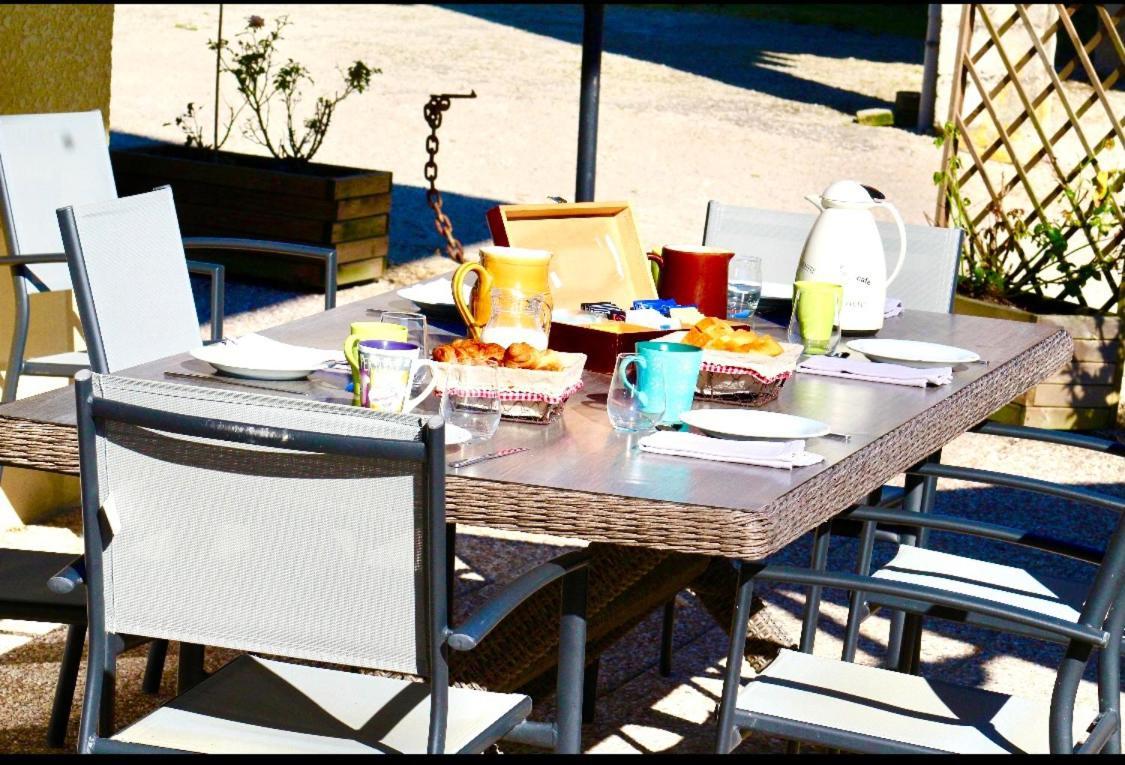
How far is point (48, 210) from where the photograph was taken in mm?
3621

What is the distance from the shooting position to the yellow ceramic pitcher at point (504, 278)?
244 centimetres

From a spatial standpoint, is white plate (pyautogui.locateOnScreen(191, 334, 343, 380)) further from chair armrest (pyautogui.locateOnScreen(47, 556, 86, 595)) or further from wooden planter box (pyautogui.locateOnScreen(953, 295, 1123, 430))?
wooden planter box (pyautogui.locateOnScreen(953, 295, 1123, 430))

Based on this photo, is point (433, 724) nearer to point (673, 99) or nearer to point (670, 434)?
point (670, 434)

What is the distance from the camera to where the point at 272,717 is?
6.14 feet

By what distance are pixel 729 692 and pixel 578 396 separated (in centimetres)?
50

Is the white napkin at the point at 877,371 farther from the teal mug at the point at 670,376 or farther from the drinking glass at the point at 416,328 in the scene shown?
the drinking glass at the point at 416,328

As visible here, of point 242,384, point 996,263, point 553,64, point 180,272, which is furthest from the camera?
point 553,64

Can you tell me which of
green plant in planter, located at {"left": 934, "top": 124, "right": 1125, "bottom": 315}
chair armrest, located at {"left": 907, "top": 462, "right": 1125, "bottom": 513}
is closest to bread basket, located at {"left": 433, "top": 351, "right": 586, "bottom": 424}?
chair armrest, located at {"left": 907, "top": 462, "right": 1125, "bottom": 513}

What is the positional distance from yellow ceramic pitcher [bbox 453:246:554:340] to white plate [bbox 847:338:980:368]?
54 cm

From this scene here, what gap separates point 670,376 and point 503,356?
9.0 inches

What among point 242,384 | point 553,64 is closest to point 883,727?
point 242,384

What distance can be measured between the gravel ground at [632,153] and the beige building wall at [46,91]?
8 centimetres

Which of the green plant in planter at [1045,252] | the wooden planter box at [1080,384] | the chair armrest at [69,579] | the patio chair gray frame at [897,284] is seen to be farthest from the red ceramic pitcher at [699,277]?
the green plant in planter at [1045,252]

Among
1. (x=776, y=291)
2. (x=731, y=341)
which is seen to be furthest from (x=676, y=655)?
(x=731, y=341)
